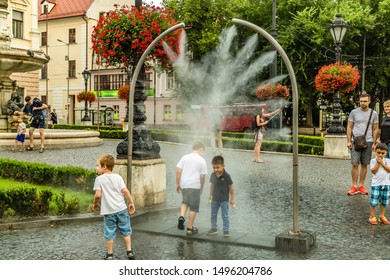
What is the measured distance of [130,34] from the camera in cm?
850

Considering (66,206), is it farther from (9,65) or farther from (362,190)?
(9,65)

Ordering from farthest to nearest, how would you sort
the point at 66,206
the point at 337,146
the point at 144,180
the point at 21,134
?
1. the point at 337,146
2. the point at 21,134
3. the point at 144,180
4. the point at 66,206

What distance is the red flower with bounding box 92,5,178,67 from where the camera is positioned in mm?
8469

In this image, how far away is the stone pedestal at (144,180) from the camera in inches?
339

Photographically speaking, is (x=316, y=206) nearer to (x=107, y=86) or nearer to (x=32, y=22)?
(x=32, y=22)

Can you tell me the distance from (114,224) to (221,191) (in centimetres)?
171

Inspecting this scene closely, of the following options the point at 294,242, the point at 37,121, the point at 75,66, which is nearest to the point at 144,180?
the point at 294,242

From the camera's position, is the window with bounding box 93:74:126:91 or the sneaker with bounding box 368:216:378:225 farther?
the window with bounding box 93:74:126:91

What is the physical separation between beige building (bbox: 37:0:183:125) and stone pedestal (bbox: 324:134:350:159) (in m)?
35.6

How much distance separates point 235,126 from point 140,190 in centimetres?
3079

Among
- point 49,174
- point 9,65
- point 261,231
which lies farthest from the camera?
point 9,65

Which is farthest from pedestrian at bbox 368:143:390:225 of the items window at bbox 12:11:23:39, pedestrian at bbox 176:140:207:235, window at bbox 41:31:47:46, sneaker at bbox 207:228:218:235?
window at bbox 41:31:47:46

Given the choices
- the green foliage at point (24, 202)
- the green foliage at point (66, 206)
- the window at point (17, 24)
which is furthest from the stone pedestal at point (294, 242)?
the window at point (17, 24)

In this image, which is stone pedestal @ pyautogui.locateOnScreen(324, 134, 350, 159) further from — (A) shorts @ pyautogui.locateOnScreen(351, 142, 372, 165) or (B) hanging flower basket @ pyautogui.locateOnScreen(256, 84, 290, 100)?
(A) shorts @ pyautogui.locateOnScreen(351, 142, 372, 165)
